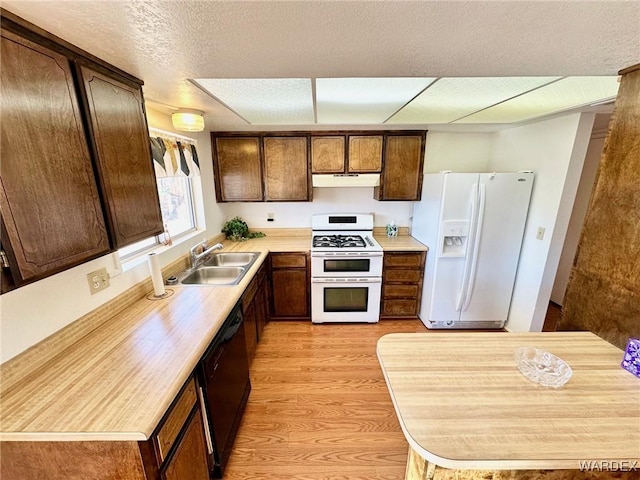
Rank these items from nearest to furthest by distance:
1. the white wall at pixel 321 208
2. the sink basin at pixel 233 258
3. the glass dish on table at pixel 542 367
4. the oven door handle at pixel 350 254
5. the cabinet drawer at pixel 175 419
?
the cabinet drawer at pixel 175 419
the glass dish on table at pixel 542 367
the sink basin at pixel 233 258
the oven door handle at pixel 350 254
the white wall at pixel 321 208

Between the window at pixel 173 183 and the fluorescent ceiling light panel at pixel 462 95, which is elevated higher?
the fluorescent ceiling light panel at pixel 462 95

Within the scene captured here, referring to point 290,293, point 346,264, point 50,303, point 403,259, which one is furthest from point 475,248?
point 50,303

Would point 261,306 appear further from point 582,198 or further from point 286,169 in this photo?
point 582,198

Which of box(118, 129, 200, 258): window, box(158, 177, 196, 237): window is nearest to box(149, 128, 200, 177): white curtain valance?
box(118, 129, 200, 258): window

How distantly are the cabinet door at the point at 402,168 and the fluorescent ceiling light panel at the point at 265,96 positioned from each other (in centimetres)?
112

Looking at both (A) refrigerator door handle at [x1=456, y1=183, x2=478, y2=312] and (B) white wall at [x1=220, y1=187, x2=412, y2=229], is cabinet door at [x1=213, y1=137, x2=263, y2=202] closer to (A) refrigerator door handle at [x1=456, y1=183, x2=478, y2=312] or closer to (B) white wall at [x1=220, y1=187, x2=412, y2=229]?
(B) white wall at [x1=220, y1=187, x2=412, y2=229]

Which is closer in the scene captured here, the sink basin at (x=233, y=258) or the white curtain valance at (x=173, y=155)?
the white curtain valance at (x=173, y=155)

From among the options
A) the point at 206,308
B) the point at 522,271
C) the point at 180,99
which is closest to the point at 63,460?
the point at 206,308

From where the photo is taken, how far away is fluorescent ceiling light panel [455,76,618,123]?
4.90ft

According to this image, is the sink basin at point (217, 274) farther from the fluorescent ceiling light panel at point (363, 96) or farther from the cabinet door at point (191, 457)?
the fluorescent ceiling light panel at point (363, 96)

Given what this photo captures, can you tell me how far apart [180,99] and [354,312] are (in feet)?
8.53

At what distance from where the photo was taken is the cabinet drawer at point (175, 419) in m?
0.92

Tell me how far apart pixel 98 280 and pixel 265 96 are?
151 centimetres

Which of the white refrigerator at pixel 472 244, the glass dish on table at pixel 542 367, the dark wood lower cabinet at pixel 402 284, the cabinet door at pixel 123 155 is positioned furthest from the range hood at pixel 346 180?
the glass dish on table at pixel 542 367
